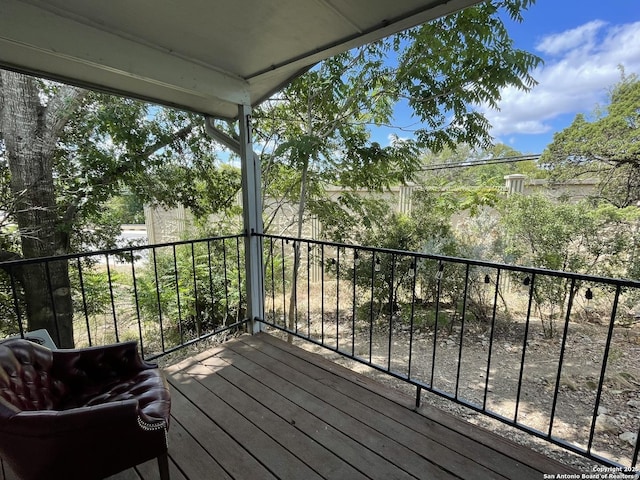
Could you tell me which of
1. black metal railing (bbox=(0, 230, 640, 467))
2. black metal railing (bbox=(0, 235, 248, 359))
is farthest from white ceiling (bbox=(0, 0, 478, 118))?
black metal railing (bbox=(0, 235, 248, 359))

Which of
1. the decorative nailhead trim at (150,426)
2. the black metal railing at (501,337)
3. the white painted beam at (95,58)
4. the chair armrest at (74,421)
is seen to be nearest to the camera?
the chair armrest at (74,421)

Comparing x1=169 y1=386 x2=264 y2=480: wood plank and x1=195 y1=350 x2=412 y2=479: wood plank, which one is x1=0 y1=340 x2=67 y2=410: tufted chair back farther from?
x1=195 y1=350 x2=412 y2=479: wood plank

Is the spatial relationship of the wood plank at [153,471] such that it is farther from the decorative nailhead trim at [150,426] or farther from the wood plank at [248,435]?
the decorative nailhead trim at [150,426]

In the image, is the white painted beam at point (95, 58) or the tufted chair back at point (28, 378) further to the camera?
the white painted beam at point (95, 58)

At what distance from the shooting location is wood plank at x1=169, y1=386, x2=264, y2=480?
4.48 ft

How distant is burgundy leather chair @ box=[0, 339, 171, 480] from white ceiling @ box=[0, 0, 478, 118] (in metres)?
1.59

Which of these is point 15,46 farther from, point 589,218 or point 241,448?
point 589,218

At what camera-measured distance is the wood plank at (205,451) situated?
1.37 m

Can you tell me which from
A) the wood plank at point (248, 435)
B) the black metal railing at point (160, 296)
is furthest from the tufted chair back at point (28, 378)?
the black metal railing at point (160, 296)

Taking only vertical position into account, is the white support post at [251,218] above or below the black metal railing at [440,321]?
above

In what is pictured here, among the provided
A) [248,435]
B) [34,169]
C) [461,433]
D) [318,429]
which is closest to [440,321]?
[461,433]

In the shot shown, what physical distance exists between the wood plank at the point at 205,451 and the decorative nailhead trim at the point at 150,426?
0.45m

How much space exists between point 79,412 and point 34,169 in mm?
4024

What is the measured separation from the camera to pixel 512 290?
15.1ft
